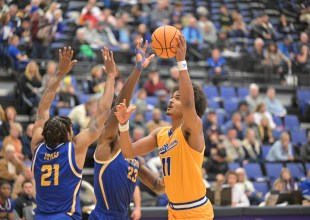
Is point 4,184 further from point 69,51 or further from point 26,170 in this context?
point 69,51

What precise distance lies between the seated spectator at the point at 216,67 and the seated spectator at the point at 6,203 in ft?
30.2

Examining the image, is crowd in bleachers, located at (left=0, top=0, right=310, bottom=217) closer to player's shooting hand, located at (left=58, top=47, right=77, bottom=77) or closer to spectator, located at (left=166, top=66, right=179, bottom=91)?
spectator, located at (left=166, top=66, right=179, bottom=91)

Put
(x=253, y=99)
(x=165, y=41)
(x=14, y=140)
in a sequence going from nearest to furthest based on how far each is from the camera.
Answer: (x=165, y=41) < (x=14, y=140) < (x=253, y=99)

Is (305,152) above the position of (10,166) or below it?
below

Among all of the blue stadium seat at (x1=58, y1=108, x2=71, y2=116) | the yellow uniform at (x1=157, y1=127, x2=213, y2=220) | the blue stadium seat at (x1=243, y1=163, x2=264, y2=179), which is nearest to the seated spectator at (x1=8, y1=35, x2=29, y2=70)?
the blue stadium seat at (x1=58, y1=108, x2=71, y2=116)

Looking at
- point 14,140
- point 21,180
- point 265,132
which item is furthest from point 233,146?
point 21,180

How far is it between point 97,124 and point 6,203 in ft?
13.3

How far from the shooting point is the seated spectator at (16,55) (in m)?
16.1

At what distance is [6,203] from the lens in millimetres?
10602

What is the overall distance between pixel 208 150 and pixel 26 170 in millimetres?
4891

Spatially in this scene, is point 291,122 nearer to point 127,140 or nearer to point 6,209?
point 6,209

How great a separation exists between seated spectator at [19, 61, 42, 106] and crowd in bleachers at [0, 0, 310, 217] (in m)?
0.02

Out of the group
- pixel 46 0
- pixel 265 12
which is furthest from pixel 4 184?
pixel 265 12

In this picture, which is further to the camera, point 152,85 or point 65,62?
point 152,85
